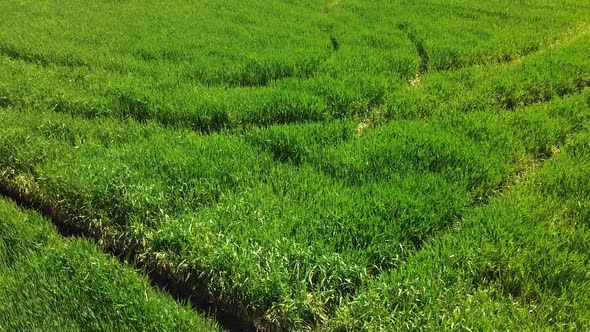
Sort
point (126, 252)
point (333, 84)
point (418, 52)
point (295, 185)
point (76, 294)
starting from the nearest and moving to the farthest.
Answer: point (76, 294) < point (126, 252) < point (295, 185) < point (333, 84) < point (418, 52)

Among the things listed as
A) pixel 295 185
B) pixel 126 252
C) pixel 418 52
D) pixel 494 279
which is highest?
pixel 418 52

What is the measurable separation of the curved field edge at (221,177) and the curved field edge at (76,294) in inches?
12.3

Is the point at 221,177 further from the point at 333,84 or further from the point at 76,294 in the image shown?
the point at 333,84

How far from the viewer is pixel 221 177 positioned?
12.7 feet

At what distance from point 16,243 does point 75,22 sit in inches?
A: 284

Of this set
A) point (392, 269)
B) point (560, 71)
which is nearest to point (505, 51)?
point (560, 71)

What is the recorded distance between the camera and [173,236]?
125 inches

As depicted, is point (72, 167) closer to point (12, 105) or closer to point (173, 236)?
point (173, 236)

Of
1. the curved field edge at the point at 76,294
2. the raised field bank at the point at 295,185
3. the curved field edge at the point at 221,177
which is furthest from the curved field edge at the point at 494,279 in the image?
the curved field edge at the point at 76,294

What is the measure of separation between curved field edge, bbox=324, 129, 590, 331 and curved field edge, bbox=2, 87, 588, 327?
22cm

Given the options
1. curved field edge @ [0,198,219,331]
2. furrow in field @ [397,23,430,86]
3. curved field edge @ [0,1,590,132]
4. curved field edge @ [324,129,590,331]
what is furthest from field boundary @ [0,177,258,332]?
furrow in field @ [397,23,430,86]

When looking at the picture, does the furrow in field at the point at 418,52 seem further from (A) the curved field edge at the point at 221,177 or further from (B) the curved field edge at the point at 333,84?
(A) the curved field edge at the point at 221,177

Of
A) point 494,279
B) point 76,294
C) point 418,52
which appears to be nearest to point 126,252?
point 76,294

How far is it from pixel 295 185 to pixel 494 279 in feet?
5.73
